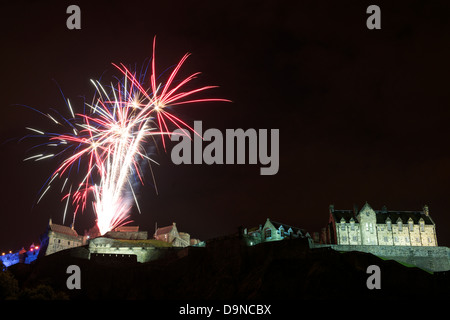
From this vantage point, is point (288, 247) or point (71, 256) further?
point (71, 256)

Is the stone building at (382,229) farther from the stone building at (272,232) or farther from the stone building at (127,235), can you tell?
the stone building at (127,235)

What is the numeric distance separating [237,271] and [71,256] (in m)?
30.2

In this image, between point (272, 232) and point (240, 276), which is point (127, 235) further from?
point (240, 276)

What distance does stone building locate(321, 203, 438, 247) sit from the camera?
88.7 m

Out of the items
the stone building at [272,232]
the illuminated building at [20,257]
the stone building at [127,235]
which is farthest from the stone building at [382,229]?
the illuminated building at [20,257]

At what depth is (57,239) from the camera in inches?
3639

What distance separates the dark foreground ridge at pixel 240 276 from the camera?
2324 inches

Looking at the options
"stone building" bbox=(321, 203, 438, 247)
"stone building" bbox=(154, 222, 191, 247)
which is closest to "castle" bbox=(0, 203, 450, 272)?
"stone building" bbox=(321, 203, 438, 247)
